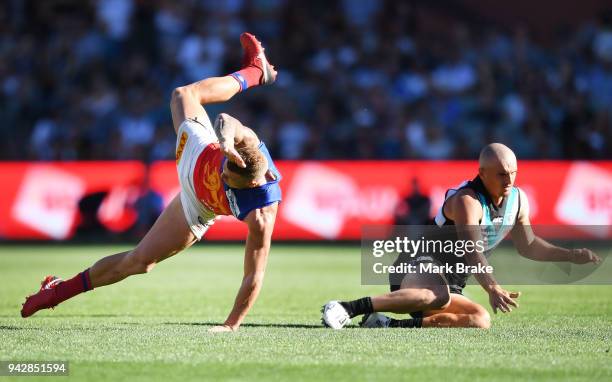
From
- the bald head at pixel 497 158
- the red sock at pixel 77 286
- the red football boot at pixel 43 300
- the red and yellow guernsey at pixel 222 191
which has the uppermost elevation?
the bald head at pixel 497 158

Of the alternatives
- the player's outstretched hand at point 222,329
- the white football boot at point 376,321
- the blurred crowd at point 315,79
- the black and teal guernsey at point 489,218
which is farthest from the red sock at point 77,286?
the blurred crowd at point 315,79

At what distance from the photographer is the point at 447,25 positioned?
2553 centimetres

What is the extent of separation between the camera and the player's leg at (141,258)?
8.68 meters

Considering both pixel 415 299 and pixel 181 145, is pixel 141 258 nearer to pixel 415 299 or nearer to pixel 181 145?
pixel 181 145

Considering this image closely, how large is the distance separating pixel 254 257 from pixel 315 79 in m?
16.3

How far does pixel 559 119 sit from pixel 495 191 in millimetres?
14625

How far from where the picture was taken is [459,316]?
898 centimetres

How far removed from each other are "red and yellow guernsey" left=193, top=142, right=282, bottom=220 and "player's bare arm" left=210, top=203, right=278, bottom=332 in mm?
79

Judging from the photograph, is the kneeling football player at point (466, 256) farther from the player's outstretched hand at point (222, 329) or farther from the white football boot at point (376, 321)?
the player's outstretched hand at point (222, 329)

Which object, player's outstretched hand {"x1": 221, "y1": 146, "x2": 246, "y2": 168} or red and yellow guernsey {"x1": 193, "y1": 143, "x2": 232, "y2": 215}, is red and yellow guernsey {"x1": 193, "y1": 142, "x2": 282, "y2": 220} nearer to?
red and yellow guernsey {"x1": 193, "y1": 143, "x2": 232, "y2": 215}

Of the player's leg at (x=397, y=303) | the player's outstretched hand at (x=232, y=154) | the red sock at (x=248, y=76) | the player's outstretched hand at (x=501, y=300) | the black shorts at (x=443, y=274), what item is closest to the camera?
the player's outstretched hand at (x=232, y=154)

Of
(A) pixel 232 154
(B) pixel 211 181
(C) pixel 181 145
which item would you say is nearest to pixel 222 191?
(B) pixel 211 181

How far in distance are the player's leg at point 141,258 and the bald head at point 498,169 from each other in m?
2.54

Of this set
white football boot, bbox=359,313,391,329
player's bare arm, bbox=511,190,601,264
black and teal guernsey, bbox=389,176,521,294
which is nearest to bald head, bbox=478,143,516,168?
black and teal guernsey, bbox=389,176,521,294
